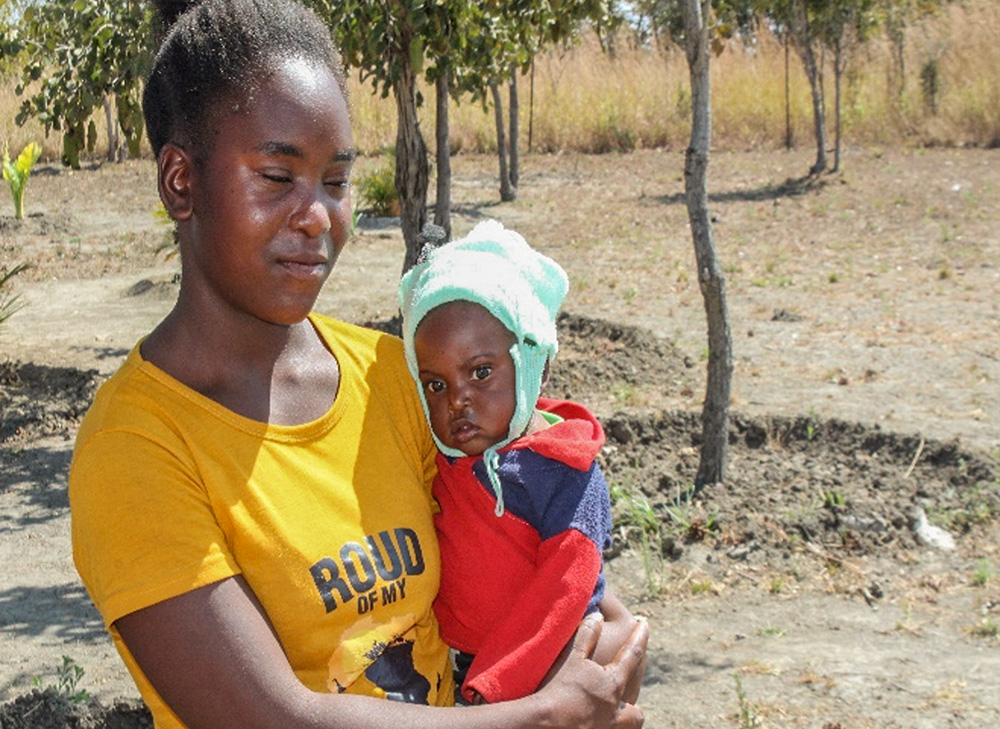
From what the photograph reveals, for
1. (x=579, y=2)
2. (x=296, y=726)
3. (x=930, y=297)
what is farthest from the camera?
(x=930, y=297)

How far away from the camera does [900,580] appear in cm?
495

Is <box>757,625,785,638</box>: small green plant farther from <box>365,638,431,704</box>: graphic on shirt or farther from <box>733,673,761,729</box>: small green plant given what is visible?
<box>365,638,431,704</box>: graphic on shirt

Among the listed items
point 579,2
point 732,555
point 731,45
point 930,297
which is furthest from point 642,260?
point 731,45

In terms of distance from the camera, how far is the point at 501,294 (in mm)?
2145

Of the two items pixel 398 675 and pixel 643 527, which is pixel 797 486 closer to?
pixel 643 527

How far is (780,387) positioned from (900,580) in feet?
7.80

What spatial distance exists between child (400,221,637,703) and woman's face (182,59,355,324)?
1.20ft

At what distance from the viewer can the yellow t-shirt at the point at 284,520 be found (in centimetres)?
162

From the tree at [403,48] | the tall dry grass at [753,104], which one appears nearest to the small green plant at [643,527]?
the tree at [403,48]

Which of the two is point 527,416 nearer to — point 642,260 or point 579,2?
point 579,2

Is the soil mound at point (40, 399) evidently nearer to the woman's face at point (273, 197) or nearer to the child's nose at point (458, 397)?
the child's nose at point (458, 397)

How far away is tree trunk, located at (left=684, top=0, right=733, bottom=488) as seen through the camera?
5.23 metres

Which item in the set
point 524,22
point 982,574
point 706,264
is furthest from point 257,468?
point 524,22

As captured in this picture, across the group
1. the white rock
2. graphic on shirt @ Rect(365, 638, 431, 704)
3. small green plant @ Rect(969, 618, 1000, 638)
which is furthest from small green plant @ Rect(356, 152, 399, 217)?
graphic on shirt @ Rect(365, 638, 431, 704)
